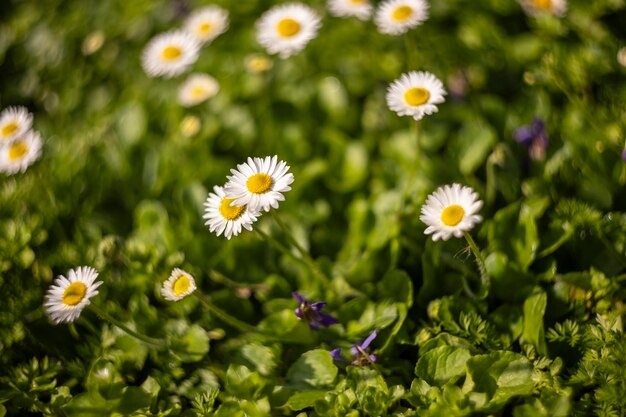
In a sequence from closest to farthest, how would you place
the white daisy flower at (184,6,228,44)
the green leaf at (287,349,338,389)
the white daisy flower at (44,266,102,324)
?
the white daisy flower at (44,266,102,324) → the green leaf at (287,349,338,389) → the white daisy flower at (184,6,228,44)

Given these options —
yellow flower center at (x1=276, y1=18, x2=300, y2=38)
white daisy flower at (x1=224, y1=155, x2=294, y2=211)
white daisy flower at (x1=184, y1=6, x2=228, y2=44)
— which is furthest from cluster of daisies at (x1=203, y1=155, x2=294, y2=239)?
white daisy flower at (x1=184, y1=6, x2=228, y2=44)

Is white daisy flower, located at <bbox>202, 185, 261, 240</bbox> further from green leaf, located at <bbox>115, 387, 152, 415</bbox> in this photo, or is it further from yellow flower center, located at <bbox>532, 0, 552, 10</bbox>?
yellow flower center, located at <bbox>532, 0, 552, 10</bbox>

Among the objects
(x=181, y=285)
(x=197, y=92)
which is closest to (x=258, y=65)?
(x=197, y=92)

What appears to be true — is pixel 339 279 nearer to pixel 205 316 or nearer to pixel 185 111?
pixel 205 316

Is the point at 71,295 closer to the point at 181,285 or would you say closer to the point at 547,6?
the point at 181,285

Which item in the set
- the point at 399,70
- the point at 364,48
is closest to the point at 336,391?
the point at 399,70

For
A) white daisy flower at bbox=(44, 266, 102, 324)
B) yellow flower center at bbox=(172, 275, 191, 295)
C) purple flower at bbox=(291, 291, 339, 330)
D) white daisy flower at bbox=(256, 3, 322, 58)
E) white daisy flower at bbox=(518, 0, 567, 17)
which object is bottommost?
purple flower at bbox=(291, 291, 339, 330)
